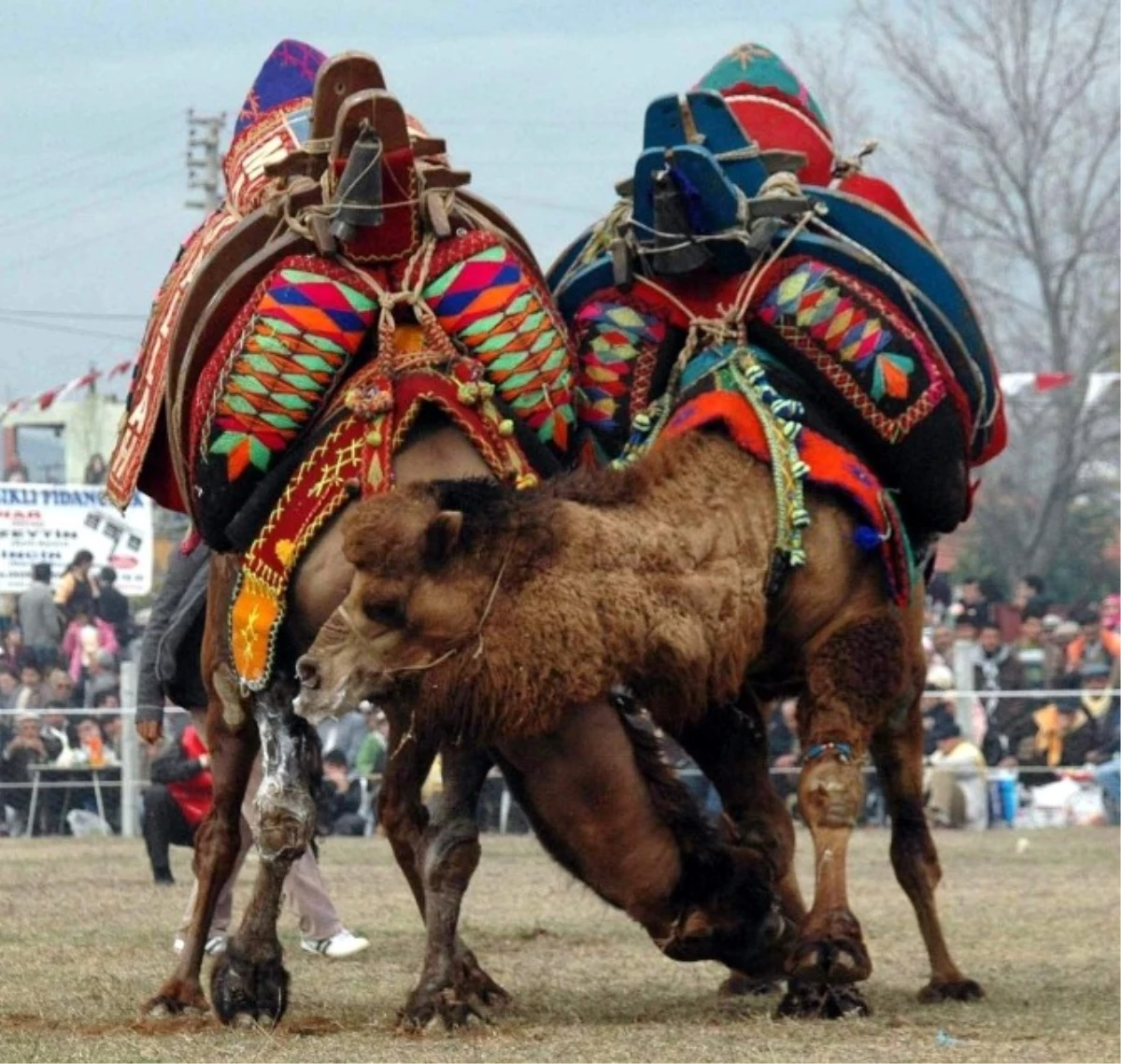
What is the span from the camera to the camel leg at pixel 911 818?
856 centimetres

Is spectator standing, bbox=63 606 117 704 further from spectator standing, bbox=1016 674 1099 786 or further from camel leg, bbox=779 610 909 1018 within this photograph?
camel leg, bbox=779 610 909 1018

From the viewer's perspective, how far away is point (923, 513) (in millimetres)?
8258

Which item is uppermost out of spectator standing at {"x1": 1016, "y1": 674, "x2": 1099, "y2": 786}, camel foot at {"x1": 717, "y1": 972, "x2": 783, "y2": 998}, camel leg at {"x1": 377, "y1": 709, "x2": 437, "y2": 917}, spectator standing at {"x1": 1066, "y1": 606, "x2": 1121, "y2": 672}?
spectator standing at {"x1": 1066, "y1": 606, "x2": 1121, "y2": 672}

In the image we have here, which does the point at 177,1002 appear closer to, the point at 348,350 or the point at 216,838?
the point at 216,838

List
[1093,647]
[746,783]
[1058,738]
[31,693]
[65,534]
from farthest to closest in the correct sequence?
[65,534] < [1093,647] < [31,693] < [1058,738] < [746,783]

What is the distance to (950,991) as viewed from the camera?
27.1ft

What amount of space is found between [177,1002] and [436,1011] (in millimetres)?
1067

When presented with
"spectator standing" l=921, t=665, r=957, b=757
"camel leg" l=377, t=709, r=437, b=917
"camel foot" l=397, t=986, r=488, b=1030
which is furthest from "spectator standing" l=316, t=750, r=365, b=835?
"camel foot" l=397, t=986, r=488, b=1030

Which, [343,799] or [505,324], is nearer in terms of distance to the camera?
[505,324]

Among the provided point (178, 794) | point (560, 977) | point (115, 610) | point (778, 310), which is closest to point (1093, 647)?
point (115, 610)

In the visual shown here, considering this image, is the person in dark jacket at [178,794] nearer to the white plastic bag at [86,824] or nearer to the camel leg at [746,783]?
the camel leg at [746,783]

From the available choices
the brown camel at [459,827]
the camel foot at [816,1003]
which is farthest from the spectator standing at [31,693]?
the camel foot at [816,1003]

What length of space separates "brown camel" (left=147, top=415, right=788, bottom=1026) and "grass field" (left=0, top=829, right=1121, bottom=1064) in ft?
0.62

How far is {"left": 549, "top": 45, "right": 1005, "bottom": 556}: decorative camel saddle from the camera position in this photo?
26.2ft
